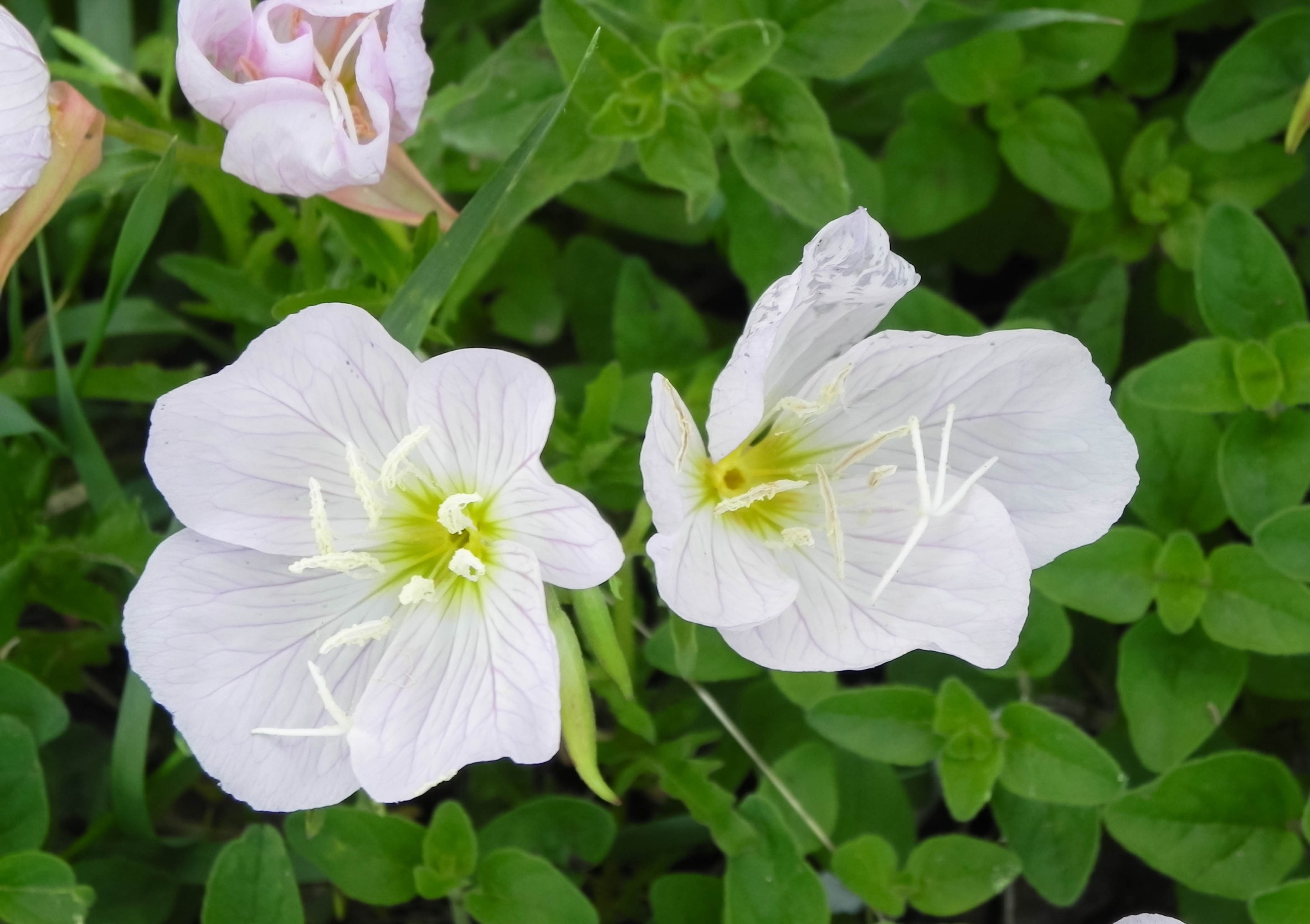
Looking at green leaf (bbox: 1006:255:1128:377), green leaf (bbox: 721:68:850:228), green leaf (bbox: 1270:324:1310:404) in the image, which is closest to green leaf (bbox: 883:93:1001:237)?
green leaf (bbox: 1006:255:1128:377)

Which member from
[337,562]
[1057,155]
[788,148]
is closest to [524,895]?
[337,562]

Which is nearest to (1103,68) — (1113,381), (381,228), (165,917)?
(1113,381)

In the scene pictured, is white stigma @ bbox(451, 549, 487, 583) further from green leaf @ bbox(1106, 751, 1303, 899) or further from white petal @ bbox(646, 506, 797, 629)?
green leaf @ bbox(1106, 751, 1303, 899)

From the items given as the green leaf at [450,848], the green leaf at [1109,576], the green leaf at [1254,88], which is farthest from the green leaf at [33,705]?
the green leaf at [1254,88]

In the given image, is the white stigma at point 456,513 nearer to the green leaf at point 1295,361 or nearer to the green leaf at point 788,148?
the green leaf at point 788,148

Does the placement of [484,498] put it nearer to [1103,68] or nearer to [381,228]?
[381,228]

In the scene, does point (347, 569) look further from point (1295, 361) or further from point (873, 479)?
point (1295, 361)
